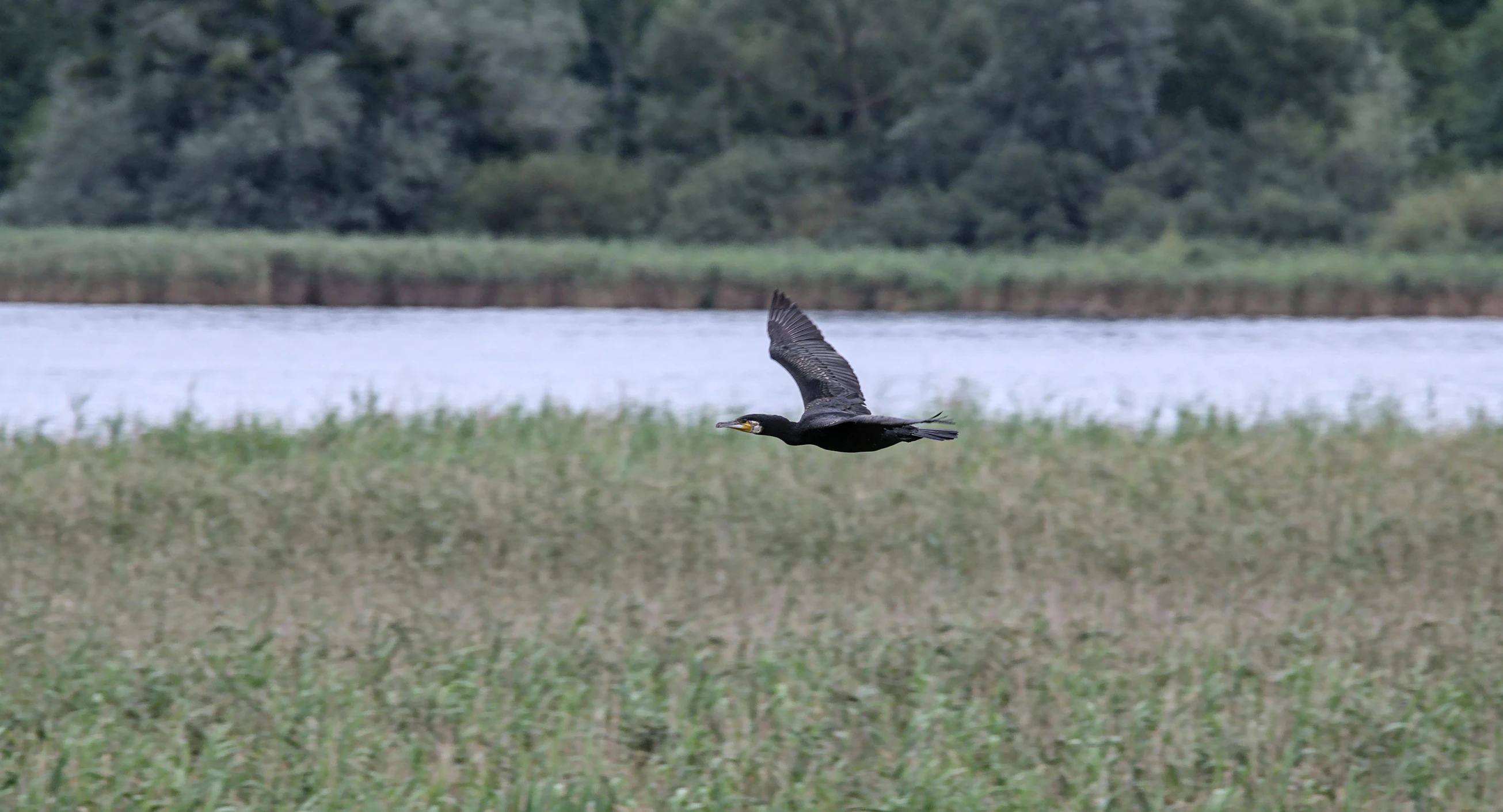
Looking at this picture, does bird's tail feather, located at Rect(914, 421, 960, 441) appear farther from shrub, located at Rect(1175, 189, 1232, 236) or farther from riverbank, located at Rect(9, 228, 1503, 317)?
shrub, located at Rect(1175, 189, 1232, 236)

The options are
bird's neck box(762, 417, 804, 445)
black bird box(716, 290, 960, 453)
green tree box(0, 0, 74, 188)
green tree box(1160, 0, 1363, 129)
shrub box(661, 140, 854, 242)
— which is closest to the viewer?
black bird box(716, 290, 960, 453)

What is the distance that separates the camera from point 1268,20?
Answer: 40438 millimetres

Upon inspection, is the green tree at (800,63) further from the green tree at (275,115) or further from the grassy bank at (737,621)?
the grassy bank at (737,621)

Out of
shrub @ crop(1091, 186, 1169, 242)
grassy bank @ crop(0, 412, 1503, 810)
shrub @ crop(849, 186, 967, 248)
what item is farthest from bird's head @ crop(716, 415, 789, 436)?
shrub @ crop(849, 186, 967, 248)

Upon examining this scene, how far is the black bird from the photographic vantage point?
15.0ft

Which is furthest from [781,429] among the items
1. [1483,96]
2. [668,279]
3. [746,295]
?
[1483,96]

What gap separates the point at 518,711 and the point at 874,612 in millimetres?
2347

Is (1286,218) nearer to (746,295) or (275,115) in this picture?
(746,295)

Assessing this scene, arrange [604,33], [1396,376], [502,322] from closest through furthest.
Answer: [1396,376]
[502,322]
[604,33]

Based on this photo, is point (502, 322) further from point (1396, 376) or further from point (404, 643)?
point (404, 643)

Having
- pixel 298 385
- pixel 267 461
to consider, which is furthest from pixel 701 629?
pixel 298 385

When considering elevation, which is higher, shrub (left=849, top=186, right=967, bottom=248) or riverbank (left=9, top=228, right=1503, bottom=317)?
shrub (left=849, top=186, right=967, bottom=248)

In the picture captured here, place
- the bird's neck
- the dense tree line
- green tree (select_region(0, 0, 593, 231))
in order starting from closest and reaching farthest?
the bird's neck
green tree (select_region(0, 0, 593, 231))
the dense tree line

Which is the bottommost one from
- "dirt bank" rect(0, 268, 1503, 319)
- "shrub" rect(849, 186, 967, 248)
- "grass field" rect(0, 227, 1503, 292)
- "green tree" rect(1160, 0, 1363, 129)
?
"dirt bank" rect(0, 268, 1503, 319)
